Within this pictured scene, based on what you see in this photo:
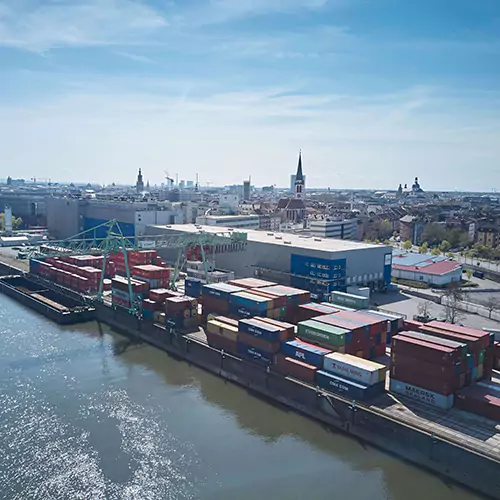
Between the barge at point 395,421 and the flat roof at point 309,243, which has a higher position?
the flat roof at point 309,243

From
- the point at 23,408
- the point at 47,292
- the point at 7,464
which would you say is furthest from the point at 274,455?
the point at 47,292

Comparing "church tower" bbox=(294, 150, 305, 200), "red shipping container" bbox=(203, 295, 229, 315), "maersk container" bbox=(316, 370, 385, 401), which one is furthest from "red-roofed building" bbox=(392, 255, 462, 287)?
"church tower" bbox=(294, 150, 305, 200)

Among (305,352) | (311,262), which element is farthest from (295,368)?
(311,262)

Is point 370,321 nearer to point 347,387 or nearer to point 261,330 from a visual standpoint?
point 347,387

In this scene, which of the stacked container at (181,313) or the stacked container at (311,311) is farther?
the stacked container at (181,313)

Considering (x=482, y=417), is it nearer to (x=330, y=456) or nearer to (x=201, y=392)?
(x=330, y=456)

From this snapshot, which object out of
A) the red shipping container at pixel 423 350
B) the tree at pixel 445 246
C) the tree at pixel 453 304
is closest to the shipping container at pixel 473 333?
the red shipping container at pixel 423 350

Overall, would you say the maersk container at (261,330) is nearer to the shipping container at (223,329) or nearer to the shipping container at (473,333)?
the shipping container at (223,329)
